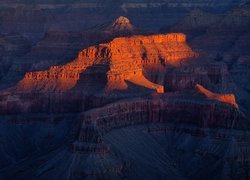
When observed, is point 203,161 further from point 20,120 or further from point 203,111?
point 20,120

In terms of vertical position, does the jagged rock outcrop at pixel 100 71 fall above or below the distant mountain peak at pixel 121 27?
below

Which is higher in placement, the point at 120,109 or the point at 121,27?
the point at 121,27

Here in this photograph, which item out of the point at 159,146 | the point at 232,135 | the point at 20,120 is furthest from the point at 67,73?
the point at 232,135

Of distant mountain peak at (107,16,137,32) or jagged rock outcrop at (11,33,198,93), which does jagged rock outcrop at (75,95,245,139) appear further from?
distant mountain peak at (107,16,137,32)

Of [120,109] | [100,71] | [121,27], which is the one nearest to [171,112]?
[120,109]

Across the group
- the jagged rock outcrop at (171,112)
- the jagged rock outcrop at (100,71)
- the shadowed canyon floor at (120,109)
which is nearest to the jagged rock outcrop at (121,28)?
the shadowed canyon floor at (120,109)

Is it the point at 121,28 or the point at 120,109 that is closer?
the point at 120,109

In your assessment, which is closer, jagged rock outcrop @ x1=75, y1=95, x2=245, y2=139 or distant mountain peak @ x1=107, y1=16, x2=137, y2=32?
jagged rock outcrop @ x1=75, y1=95, x2=245, y2=139

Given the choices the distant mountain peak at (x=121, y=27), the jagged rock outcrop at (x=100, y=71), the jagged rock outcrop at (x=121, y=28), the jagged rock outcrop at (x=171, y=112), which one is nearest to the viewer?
the jagged rock outcrop at (x=171, y=112)

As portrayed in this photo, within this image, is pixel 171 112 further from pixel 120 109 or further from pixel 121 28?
pixel 121 28

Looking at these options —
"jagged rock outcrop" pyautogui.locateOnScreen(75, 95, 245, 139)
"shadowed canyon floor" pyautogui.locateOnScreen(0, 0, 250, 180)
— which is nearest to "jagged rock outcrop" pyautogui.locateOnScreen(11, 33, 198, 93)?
"shadowed canyon floor" pyautogui.locateOnScreen(0, 0, 250, 180)

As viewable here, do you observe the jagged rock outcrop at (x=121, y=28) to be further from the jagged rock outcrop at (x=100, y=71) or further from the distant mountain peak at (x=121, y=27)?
the jagged rock outcrop at (x=100, y=71)
